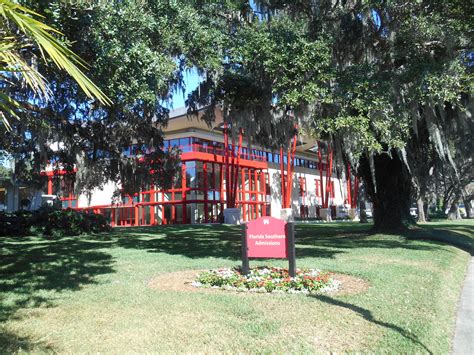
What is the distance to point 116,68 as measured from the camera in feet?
26.3

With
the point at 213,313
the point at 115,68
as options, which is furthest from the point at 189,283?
the point at 115,68

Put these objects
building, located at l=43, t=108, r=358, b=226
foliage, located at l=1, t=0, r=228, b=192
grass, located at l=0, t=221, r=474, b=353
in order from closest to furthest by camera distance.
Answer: grass, located at l=0, t=221, r=474, b=353 → foliage, located at l=1, t=0, r=228, b=192 → building, located at l=43, t=108, r=358, b=226

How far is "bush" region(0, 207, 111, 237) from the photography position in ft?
66.4

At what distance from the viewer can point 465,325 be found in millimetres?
5469

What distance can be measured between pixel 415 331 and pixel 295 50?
6.80 m

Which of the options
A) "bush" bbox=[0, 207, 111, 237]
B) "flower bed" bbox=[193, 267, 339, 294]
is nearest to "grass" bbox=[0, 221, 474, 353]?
"flower bed" bbox=[193, 267, 339, 294]

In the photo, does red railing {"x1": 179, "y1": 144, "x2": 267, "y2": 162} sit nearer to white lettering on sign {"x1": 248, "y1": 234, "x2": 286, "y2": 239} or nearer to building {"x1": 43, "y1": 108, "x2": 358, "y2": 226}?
building {"x1": 43, "y1": 108, "x2": 358, "y2": 226}

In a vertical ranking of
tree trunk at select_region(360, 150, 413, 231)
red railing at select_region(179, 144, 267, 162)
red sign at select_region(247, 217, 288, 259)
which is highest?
red railing at select_region(179, 144, 267, 162)

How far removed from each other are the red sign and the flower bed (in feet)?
1.48

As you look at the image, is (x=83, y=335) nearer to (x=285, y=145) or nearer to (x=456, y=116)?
(x=285, y=145)

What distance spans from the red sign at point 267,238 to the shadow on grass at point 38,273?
3.27m

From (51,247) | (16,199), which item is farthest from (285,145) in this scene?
(16,199)

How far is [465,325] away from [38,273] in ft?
27.2

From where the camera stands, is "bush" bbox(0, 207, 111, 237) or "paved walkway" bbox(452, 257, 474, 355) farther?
"bush" bbox(0, 207, 111, 237)
